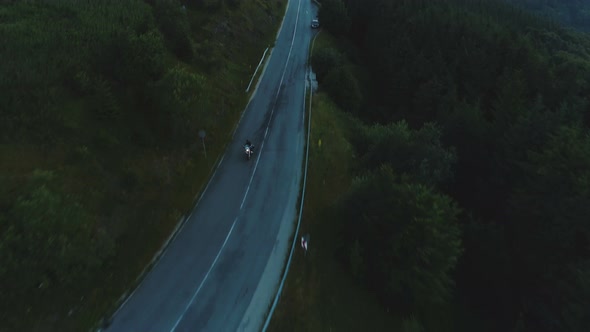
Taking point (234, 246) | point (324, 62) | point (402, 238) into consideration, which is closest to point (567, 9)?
point (324, 62)

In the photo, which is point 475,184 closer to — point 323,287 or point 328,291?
point 328,291

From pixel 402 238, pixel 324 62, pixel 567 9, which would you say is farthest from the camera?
pixel 567 9

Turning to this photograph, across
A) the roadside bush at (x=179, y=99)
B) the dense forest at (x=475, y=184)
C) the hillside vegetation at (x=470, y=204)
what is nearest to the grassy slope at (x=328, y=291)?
the hillside vegetation at (x=470, y=204)

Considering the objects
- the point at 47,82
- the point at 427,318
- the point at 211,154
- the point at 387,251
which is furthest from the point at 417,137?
the point at 47,82

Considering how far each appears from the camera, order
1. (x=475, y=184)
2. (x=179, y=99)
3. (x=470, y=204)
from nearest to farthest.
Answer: (x=179, y=99) → (x=475, y=184) → (x=470, y=204)

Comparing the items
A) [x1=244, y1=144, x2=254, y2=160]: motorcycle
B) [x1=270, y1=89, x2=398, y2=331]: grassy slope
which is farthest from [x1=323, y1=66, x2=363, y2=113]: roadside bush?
[x1=244, y1=144, x2=254, y2=160]: motorcycle

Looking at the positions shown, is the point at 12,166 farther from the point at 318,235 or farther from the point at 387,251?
the point at 387,251

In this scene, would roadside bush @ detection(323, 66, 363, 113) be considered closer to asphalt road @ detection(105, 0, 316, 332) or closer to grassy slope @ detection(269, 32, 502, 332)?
asphalt road @ detection(105, 0, 316, 332)
